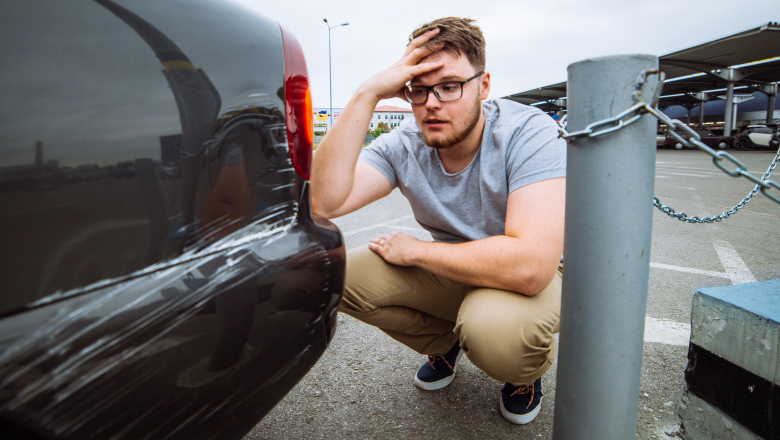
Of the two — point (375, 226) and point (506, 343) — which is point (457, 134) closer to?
point (506, 343)

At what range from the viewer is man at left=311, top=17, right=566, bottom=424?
155 cm

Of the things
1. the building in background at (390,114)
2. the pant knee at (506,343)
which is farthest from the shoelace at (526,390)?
the building in background at (390,114)

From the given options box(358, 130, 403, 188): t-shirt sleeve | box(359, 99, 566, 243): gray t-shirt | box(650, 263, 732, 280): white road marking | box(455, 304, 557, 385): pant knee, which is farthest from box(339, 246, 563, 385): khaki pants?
box(650, 263, 732, 280): white road marking

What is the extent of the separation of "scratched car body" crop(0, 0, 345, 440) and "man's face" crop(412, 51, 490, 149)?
786 mm

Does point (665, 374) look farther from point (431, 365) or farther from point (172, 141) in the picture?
point (172, 141)

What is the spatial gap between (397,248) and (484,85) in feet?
2.50

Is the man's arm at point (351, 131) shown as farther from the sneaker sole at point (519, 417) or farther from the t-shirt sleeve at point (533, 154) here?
the sneaker sole at point (519, 417)

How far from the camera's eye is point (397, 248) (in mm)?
1880

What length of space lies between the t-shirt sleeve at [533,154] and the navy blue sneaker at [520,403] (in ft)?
2.36

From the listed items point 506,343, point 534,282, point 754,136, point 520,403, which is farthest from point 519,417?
point 754,136

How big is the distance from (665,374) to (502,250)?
3.35 feet

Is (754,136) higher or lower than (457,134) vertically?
lower

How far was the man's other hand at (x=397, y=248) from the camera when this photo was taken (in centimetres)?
182

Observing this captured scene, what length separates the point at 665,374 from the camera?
76.5 inches
